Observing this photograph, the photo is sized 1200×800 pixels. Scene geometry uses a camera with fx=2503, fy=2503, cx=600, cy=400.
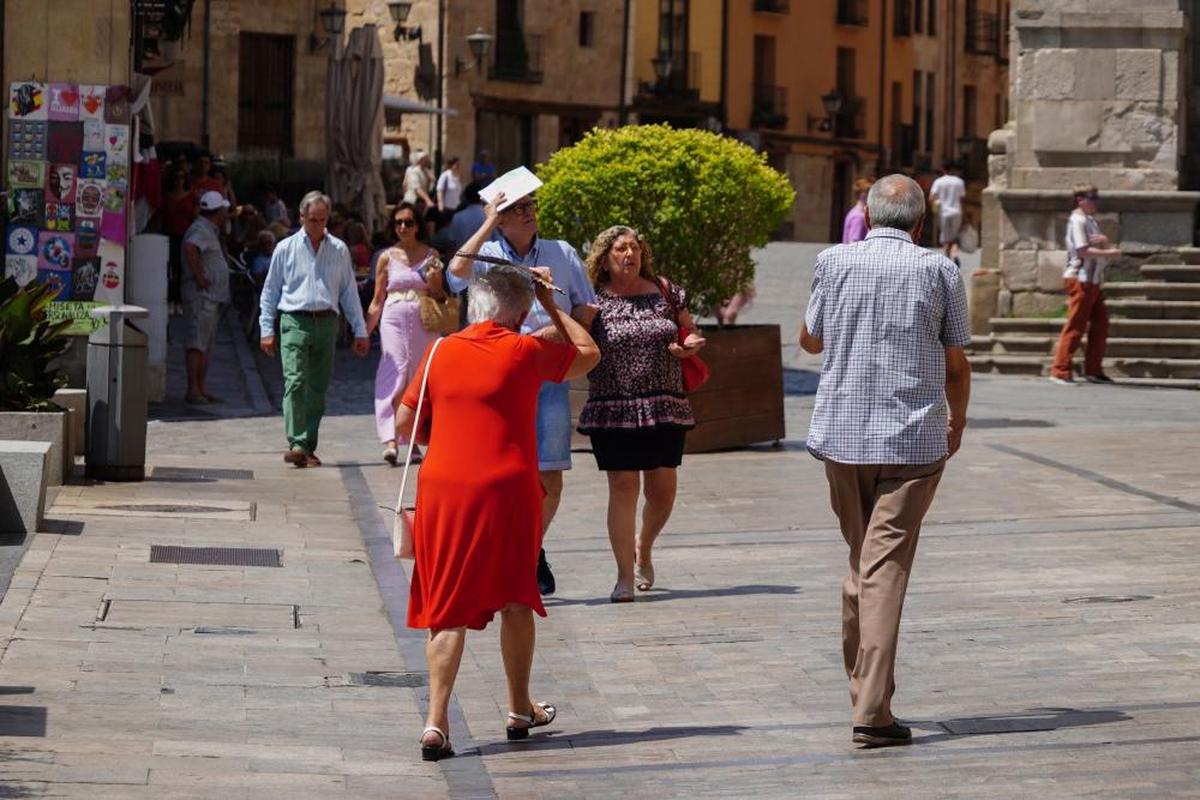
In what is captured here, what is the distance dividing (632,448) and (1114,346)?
13380 millimetres

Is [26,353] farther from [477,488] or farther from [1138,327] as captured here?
[1138,327]

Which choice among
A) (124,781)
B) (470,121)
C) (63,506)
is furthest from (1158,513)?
(470,121)

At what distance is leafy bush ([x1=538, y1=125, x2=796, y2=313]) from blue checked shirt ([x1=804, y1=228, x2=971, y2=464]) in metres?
8.22

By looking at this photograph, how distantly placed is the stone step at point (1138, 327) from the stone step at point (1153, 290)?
0.35 metres

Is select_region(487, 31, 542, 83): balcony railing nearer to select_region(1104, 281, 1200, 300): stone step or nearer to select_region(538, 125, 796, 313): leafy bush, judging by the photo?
select_region(1104, 281, 1200, 300): stone step

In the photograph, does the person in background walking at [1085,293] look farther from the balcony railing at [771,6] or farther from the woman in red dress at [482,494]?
the balcony railing at [771,6]

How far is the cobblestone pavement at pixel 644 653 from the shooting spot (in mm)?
7172

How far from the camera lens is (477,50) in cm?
5038

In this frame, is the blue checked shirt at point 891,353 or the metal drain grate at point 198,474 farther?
the metal drain grate at point 198,474

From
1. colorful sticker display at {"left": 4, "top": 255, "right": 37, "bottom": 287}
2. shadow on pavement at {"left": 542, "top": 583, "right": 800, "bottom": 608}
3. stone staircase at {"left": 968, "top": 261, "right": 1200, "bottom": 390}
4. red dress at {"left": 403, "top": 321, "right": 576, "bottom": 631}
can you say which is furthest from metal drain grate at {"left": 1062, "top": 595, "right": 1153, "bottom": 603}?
stone staircase at {"left": 968, "top": 261, "right": 1200, "bottom": 390}

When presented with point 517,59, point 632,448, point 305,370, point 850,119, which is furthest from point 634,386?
point 850,119

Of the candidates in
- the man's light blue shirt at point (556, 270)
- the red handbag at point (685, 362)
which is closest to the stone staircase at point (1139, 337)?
the red handbag at point (685, 362)

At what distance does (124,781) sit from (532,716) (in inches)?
54.9

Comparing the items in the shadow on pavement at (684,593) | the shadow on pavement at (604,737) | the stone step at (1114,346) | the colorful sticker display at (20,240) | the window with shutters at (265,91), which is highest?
the window with shutters at (265,91)
